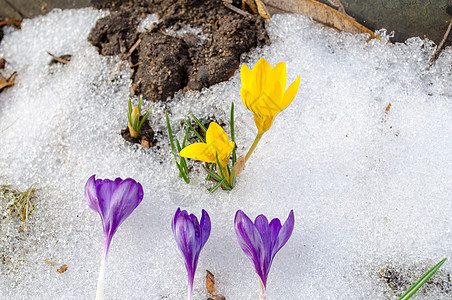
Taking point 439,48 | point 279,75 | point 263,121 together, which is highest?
point 279,75

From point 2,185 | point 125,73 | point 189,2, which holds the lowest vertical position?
point 2,185

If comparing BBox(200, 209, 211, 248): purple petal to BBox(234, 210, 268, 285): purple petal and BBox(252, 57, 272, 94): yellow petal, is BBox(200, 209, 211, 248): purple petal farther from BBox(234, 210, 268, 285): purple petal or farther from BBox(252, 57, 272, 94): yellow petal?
BBox(252, 57, 272, 94): yellow petal

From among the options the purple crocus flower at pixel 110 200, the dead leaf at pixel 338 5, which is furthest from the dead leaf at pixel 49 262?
the dead leaf at pixel 338 5

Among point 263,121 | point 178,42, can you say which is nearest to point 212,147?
point 263,121

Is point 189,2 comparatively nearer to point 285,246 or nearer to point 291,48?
point 291,48

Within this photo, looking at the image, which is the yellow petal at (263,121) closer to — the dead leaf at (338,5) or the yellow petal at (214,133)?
the yellow petal at (214,133)

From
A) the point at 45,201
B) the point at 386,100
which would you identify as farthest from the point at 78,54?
the point at 386,100

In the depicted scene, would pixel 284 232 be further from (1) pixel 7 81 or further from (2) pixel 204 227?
(1) pixel 7 81
